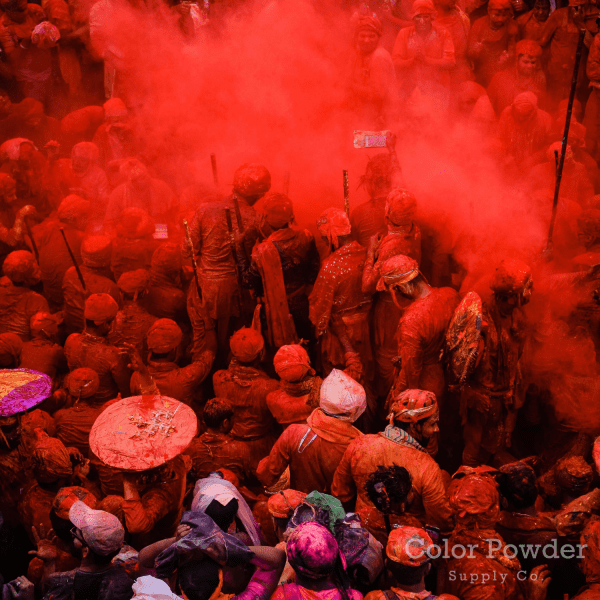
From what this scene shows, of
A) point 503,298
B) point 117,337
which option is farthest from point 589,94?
point 117,337

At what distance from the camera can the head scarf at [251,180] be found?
7059mm

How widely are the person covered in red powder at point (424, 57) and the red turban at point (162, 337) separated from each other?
16.4 feet

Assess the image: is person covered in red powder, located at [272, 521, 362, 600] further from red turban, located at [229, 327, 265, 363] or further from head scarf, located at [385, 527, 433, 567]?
red turban, located at [229, 327, 265, 363]

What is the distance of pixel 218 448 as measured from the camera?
17.9 ft

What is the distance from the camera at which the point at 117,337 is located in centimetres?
678

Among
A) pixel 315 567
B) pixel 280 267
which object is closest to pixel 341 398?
pixel 315 567

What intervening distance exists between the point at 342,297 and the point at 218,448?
74.9 inches

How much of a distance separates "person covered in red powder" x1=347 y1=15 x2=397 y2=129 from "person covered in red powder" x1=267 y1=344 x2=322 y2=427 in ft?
16.1

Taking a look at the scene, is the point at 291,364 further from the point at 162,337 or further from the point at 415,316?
the point at 162,337

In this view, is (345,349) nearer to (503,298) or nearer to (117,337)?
(503,298)

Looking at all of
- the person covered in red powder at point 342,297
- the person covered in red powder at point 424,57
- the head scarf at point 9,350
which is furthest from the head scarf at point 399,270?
the person covered in red powder at point 424,57

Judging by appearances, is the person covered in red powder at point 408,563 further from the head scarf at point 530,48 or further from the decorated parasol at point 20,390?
the head scarf at point 530,48

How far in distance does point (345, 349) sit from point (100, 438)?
294cm

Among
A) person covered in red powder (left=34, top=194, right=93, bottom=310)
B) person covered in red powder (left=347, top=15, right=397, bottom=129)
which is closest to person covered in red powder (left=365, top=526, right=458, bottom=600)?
person covered in red powder (left=34, top=194, right=93, bottom=310)
